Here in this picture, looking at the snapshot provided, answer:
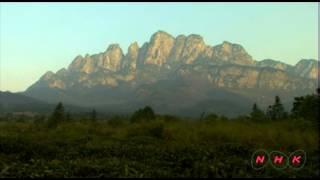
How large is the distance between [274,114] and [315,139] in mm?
36666

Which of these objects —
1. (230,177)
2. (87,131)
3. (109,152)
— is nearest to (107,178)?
(230,177)

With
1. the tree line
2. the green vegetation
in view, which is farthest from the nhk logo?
the tree line

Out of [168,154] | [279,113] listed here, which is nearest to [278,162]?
[168,154]

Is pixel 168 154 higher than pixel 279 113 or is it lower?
lower

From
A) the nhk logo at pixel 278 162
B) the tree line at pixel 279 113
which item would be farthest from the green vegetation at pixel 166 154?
the tree line at pixel 279 113

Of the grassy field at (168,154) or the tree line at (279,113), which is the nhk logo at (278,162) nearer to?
the grassy field at (168,154)

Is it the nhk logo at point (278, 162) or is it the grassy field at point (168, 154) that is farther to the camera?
the nhk logo at point (278, 162)

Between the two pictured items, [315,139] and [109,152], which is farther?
[315,139]

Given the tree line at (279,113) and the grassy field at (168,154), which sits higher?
the tree line at (279,113)

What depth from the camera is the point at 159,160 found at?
19859 millimetres

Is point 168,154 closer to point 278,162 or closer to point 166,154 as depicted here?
point 166,154

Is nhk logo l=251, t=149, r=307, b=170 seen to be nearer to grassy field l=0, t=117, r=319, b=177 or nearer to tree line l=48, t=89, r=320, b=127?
grassy field l=0, t=117, r=319, b=177

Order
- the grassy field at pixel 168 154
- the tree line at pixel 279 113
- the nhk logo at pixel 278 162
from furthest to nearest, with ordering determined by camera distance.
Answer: the tree line at pixel 279 113, the nhk logo at pixel 278 162, the grassy field at pixel 168 154

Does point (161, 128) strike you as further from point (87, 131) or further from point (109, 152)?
point (109, 152)
